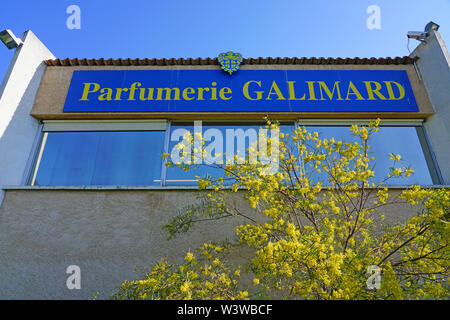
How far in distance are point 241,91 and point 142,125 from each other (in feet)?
6.87

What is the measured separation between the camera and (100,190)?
4.50m

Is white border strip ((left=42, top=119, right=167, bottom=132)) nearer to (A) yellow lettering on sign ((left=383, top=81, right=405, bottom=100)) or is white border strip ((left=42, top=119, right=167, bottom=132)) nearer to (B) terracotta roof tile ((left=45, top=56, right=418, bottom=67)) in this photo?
(B) terracotta roof tile ((left=45, top=56, right=418, bottom=67))

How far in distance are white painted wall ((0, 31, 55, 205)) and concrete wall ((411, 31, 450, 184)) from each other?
757cm

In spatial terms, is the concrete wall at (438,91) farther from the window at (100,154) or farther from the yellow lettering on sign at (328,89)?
the window at (100,154)

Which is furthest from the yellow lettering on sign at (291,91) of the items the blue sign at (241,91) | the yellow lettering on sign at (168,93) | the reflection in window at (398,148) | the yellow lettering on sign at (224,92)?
the yellow lettering on sign at (168,93)

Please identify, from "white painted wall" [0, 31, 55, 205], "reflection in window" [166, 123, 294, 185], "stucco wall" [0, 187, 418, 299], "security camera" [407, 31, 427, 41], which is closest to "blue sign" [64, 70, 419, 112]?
"reflection in window" [166, 123, 294, 185]

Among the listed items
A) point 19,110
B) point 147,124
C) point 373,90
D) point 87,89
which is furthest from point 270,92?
point 19,110

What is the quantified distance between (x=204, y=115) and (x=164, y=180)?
150 cm

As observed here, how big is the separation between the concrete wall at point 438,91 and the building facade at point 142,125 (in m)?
0.02

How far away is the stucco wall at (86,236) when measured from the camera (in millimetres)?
3895

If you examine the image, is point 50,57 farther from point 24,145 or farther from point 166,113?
point 166,113

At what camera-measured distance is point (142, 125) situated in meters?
5.38

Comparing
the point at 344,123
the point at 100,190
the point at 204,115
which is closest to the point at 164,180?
the point at 100,190

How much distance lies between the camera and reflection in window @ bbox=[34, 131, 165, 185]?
16.0 ft
